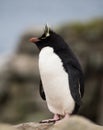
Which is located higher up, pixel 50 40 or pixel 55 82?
pixel 50 40

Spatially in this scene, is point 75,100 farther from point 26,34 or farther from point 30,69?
point 26,34

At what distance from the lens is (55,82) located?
7.54m

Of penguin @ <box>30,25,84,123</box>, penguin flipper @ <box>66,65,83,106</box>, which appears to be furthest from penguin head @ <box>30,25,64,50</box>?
penguin flipper @ <box>66,65,83,106</box>

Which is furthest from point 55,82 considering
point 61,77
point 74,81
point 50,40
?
point 50,40

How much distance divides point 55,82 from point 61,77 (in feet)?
0.34

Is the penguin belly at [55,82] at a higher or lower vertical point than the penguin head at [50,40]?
lower

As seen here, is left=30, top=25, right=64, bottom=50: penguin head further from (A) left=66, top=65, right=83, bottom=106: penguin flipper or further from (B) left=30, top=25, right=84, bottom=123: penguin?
(A) left=66, top=65, right=83, bottom=106: penguin flipper

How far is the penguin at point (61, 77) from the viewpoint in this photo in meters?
7.57

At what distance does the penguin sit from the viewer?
24.8 feet

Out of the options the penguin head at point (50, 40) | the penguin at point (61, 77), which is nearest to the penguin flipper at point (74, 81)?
the penguin at point (61, 77)

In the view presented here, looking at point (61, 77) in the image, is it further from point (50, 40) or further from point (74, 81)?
point (50, 40)

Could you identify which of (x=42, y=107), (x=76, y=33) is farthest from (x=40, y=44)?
(x=76, y=33)

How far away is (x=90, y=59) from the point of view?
52.5ft

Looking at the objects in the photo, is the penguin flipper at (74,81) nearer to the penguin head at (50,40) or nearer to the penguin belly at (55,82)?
the penguin belly at (55,82)
